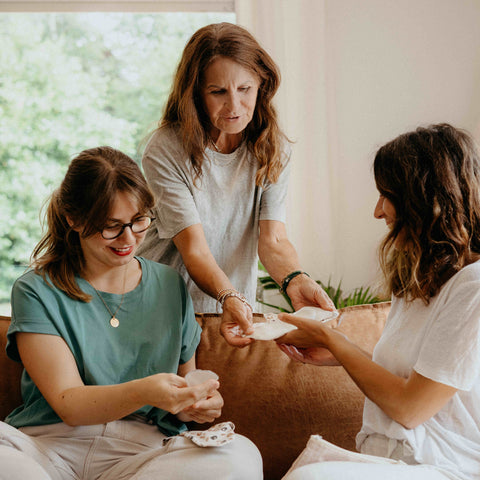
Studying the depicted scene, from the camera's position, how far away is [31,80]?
3.67m

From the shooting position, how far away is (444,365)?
1269 millimetres

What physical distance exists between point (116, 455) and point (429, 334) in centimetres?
86

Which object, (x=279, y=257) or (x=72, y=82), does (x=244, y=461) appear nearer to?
(x=279, y=257)

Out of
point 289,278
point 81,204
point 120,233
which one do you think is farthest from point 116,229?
point 289,278

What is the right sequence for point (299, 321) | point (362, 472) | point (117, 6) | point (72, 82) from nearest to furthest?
1. point (362, 472)
2. point (299, 321)
3. point (117, 6)
4. point (72, 82)

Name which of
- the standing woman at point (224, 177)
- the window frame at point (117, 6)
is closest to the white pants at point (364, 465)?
the standing woman at point (224, 177)

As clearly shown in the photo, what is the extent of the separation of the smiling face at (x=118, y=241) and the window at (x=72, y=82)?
6.69 ft

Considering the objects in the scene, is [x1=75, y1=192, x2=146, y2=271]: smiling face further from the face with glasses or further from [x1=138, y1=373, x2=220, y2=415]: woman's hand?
[x1=138, y1=373, x2=220, y2=415]: woman's hand

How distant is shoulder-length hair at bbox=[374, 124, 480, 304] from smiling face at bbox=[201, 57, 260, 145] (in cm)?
58

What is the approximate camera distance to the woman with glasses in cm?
142

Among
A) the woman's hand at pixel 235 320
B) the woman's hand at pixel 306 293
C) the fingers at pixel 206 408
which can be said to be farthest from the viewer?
the woman's hand at pixel 306 293

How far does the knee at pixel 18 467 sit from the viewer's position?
1.31 meters

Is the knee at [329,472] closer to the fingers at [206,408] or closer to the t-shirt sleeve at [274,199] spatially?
the fingers at [206,408]

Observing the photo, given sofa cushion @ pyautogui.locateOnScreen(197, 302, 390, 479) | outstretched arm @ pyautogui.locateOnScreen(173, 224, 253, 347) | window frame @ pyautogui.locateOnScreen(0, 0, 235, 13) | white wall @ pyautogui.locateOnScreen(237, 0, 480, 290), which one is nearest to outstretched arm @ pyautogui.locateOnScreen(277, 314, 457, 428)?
outstretched arm @ pyautogui.locateOnScreen(173, 224, 253, 347)
